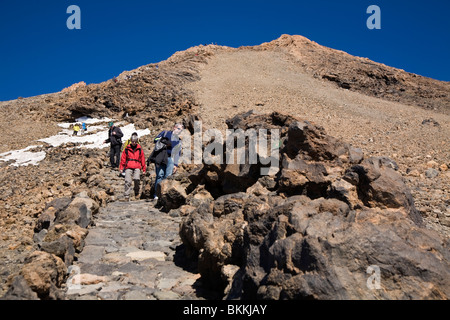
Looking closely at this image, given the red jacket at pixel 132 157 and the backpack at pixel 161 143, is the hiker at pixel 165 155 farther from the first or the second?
the red jacket at pixel 132 157

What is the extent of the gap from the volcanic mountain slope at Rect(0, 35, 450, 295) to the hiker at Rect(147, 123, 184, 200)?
2.04 m

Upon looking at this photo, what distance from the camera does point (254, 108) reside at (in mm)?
25422

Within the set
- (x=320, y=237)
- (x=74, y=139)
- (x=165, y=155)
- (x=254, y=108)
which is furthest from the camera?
(x=254, y=108)

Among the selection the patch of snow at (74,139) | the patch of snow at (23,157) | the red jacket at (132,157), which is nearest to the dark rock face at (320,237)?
the red jacket at (132,157)

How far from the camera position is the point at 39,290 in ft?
13.3

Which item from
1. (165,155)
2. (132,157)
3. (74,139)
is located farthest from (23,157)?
(165,155)

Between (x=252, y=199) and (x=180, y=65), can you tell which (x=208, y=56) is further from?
(x=252, y=199)

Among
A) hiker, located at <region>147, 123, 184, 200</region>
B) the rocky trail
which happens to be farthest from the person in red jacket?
the rocky trail

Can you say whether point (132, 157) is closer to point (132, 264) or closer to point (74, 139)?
point (132, 264)

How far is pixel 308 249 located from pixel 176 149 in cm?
854

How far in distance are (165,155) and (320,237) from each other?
832 cm

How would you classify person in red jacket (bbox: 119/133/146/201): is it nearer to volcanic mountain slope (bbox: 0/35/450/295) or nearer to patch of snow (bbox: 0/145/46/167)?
volcanic mountain slope (bbox: 0/35/450/295)

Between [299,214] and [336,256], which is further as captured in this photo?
[299,214]
